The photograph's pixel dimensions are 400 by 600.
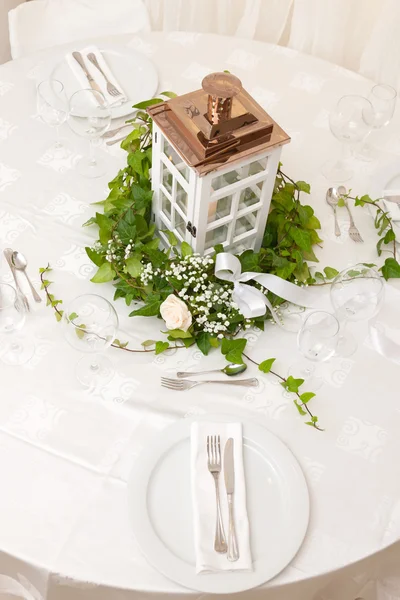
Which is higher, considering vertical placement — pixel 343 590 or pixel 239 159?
pixel 239 159

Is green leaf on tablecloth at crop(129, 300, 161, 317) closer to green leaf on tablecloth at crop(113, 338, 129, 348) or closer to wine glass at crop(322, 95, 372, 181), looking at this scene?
green leaf on tablecloth at crop(113, 338, 129, 348)

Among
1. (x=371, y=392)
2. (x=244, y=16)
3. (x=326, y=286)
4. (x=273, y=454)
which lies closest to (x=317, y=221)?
(x=326, y=286)

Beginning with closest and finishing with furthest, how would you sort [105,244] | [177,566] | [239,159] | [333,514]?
1. [177,566]
2. [333,514]
3. [239,159]
4. [105,244]

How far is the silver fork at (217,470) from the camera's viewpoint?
1.29 m

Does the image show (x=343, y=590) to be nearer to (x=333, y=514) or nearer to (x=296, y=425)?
(x=333, y=514)

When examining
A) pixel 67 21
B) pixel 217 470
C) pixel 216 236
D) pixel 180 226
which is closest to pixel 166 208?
pixel 180 226

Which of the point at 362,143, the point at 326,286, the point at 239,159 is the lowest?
the point at 326,286

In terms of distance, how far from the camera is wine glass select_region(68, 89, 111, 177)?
6.36ft

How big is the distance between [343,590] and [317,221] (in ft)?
3.24

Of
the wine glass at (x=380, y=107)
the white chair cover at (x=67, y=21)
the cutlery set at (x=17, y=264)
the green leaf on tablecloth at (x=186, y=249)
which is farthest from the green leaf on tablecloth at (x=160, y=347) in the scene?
the white chair cover at (x=67, y=21)

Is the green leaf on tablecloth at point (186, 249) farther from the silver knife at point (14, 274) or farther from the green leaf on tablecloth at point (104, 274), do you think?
the silver knife at point (14, 274)

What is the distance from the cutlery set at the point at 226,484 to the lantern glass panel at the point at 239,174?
2.09ft

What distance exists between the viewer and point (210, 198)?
5.08ft

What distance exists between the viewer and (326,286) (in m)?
1.77
